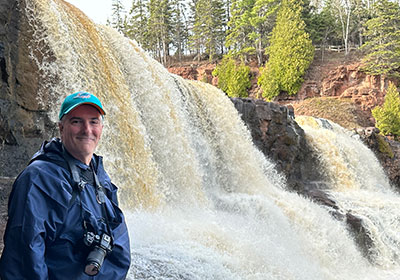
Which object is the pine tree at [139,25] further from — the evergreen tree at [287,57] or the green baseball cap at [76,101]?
the green baseball cap at [76,101]

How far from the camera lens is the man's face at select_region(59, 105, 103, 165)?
1.83 meters

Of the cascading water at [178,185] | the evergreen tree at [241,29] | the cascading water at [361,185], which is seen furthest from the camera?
the evergreen tree at [241,29]

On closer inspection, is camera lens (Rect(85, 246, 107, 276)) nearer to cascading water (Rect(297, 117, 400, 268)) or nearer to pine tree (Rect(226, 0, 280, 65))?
cascading water (Rect(297, 117, 400, 268))

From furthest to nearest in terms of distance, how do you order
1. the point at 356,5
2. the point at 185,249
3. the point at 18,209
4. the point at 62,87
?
1. the point at 356,5
2. the point at 62,87
3. the point at 185,249
4. the point at 18,209

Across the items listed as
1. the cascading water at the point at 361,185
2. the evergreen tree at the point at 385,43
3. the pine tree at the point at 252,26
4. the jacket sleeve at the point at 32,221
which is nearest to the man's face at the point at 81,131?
the jacket sleeve at the point at 32,221

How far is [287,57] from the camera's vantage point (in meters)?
30.5

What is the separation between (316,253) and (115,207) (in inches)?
266

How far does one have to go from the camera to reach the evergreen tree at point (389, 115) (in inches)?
957

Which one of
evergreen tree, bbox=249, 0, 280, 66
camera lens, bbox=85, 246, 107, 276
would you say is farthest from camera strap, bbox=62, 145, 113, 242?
evergreen tree, bbox=249, 0, 280, 66

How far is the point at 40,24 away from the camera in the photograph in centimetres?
629

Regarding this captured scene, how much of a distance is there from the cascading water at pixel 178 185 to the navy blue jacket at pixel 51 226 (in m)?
2.34

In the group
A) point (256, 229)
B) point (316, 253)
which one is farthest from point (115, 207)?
point (316, 253)

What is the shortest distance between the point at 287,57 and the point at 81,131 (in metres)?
30.7

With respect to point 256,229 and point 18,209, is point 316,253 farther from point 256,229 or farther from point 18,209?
point 18,209
